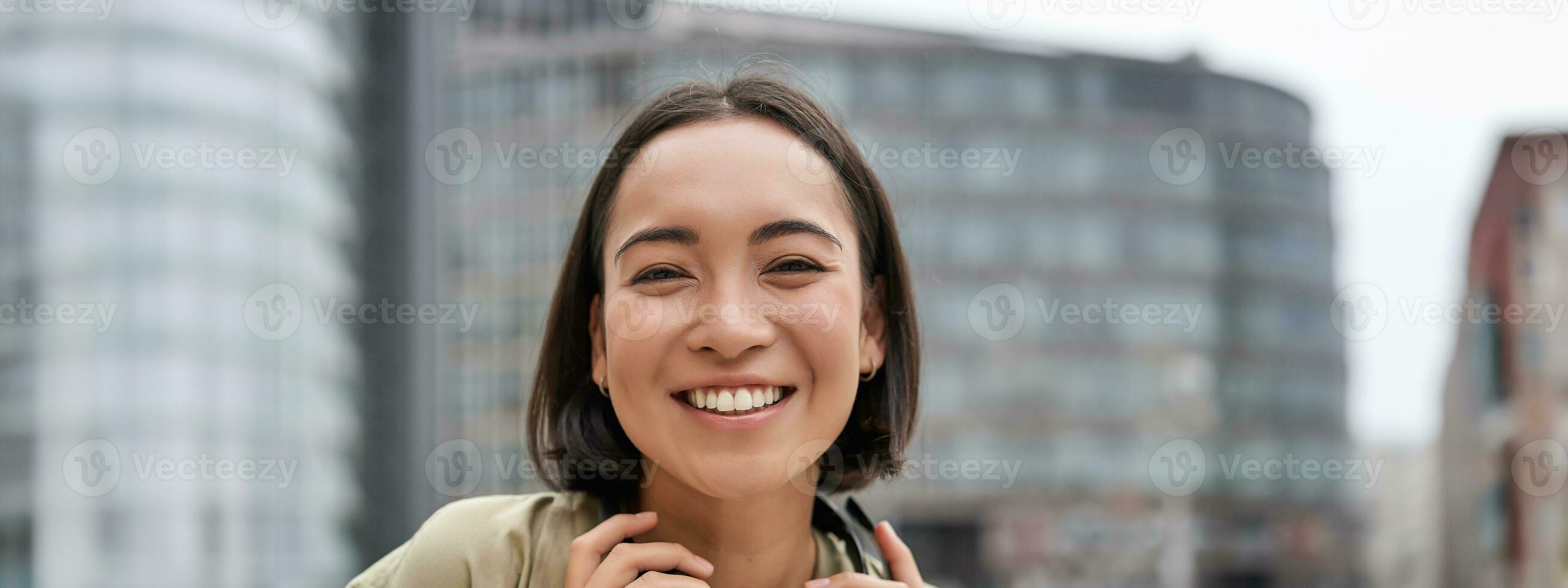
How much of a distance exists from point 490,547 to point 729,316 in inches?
22.5

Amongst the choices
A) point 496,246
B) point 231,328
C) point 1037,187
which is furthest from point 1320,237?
point 231,328

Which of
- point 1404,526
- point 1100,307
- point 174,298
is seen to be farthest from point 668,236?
point 1404,526

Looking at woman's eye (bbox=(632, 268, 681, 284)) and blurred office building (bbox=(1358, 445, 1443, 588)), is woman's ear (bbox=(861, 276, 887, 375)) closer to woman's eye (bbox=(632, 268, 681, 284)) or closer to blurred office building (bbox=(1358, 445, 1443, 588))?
woman's eye (bbox=(632, 268, 681, 284))

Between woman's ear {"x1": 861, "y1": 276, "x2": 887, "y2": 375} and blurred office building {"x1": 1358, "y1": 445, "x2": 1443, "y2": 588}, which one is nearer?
woman's ear {"x1": 861, "y1": 276, "x2": 887, "y2": 375}

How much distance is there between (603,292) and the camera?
6.25ft

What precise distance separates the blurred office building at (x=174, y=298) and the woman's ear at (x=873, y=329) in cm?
467

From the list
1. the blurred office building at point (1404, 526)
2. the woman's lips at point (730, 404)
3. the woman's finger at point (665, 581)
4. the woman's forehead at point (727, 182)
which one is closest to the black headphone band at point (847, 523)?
the woman's finger at point (665, 581)

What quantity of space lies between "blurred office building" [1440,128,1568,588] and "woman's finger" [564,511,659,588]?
33.1 meters

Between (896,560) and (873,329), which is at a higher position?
(873,329)

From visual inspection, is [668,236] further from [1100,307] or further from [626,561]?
[1100,307]

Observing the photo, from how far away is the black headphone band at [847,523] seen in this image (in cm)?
198

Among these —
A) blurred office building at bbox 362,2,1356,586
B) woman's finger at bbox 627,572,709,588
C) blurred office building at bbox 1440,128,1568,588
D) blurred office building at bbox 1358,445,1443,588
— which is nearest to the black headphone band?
woman's finger at bbox 627,572,709,588

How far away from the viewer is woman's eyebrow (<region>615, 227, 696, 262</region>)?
5.55ft

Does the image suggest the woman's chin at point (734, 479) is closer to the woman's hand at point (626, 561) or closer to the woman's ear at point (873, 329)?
the woman's hand at point (626, 561)
